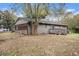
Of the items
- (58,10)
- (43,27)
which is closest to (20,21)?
(43,27)

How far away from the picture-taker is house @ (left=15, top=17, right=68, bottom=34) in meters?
3.33

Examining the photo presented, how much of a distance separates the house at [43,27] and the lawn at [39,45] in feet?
0.24

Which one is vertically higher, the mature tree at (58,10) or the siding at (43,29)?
the mature tree at (58,10)

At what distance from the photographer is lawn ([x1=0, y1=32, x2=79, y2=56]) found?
10.7 feet

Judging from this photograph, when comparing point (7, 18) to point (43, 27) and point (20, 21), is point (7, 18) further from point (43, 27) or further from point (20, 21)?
point (43, 27)

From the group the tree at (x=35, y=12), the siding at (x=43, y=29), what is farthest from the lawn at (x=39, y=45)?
the tree at (x=35, y=12)

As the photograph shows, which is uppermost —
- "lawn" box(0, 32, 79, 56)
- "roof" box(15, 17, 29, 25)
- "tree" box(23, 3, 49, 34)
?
"tree" box(23, 3, 49, 34)

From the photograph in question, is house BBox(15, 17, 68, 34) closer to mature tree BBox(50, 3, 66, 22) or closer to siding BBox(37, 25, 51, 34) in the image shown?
siding BBox(37, 25, 51, 34)

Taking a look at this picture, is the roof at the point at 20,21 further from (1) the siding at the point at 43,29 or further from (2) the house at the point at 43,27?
(1) the siding at the point at 43,29

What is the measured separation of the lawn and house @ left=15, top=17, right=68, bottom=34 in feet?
0.24

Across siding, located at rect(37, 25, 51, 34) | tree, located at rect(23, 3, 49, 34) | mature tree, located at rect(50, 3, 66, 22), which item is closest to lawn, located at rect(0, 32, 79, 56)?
siding, located at rect(37, 25, 51, 34)

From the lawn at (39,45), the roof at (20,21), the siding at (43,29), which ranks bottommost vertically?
the lawn at (39,45)

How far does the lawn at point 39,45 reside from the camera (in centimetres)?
325

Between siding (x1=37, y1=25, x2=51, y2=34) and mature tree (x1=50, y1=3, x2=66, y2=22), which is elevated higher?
mature tree (x1=50, y1=3, x2=66, y2=22)
